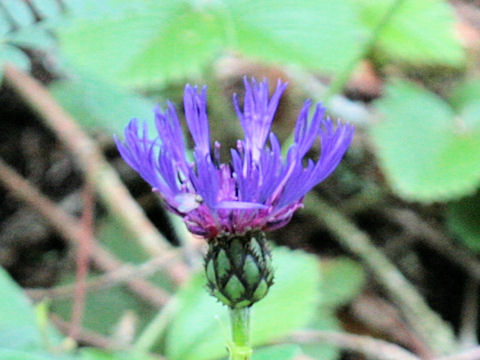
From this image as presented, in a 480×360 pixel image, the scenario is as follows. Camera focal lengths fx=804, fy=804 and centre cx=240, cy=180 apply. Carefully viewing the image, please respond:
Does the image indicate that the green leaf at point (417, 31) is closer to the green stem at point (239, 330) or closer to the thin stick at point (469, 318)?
the thin stick at point (469, 318)

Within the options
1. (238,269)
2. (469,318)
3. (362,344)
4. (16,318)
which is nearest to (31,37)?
(16,318)

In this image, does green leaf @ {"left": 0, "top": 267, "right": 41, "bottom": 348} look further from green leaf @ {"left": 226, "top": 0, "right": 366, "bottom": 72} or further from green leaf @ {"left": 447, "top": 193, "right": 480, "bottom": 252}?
green leaf @ {"left": 447, "top": 193, "right": 480, "bottom": 252}

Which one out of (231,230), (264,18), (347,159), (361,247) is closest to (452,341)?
(361,247)

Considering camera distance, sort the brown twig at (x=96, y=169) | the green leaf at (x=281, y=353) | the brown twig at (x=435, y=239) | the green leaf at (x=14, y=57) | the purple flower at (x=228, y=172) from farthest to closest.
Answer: the brown twig at (x=435, y=239), the brown twig at (x=96, y=169), the green leaf at (x=14, y=57), the green leaf at (x=281, y=353), the purple flower at (x=228, y=172)

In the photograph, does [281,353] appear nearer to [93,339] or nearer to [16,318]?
[16,318]

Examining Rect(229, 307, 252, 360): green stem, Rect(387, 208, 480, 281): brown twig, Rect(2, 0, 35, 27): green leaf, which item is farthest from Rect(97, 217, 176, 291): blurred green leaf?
Rect(229, 307, 252, 360): green stem

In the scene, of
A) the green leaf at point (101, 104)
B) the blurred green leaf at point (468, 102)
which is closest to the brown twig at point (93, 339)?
the green leaf at point (101, 104)
